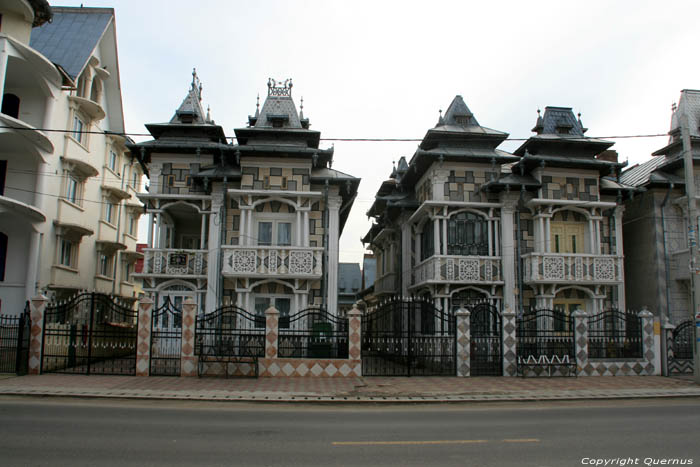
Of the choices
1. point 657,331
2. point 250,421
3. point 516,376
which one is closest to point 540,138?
point 657,331

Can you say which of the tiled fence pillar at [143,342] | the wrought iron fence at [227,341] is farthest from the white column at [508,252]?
the tiled fence pillar at [143,342]

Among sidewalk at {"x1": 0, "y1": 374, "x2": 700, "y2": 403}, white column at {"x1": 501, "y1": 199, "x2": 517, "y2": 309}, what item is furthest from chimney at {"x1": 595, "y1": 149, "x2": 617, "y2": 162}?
sidewalk at {"x1": 0, "y1": 374, "x2": 700, "y2": 403}

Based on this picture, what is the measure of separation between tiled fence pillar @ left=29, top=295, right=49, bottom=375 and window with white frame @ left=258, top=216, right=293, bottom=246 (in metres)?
9.24

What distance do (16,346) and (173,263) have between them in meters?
7.28

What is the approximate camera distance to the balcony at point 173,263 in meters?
23.4

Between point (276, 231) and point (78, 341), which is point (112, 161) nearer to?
point (276, 231)

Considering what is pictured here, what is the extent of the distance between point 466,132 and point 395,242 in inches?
356

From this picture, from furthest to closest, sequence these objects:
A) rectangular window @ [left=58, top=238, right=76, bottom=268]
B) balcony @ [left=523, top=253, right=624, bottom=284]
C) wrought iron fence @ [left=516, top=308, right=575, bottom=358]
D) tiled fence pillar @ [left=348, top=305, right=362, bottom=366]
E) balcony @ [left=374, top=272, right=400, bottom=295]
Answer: balcony @ [left=374, top=272, right=400, bottom=295] < rectangular window @ [left=58, top=238, right=76, bottom=268] < balcony @ [left=523, top=253, right=624, bottom=284] < wrought iron fence @ [left=516, top=308, right=575, bottom=358] < tiled fence pillar @ [left=348, top=305, right=362, bottom=366]

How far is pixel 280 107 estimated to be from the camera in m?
25.3

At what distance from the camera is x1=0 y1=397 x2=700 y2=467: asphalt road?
7.47 m

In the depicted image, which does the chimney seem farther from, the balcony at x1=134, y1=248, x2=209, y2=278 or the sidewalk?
the balcony at x1=134, y1=248, x2=209, y2=278

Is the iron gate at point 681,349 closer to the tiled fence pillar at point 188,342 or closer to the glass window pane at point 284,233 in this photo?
the glass window pane at point 284,233

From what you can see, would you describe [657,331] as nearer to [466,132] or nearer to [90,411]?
[466,132]

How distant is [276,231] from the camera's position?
79.3 ft
